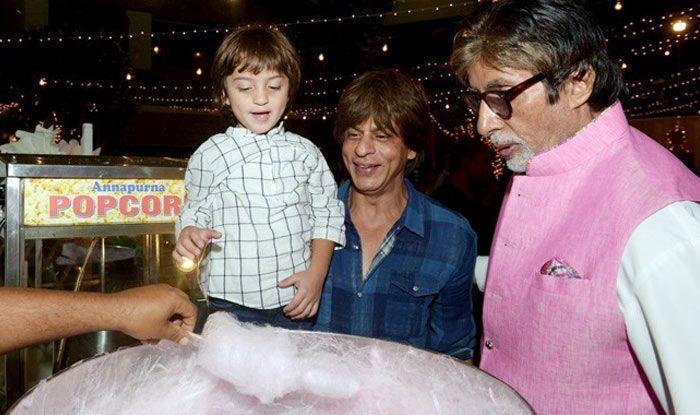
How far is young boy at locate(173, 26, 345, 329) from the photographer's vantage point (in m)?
2.08

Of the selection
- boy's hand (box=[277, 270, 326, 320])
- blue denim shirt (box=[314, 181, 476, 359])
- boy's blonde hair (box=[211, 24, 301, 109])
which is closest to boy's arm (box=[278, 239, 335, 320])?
boy's hand (box=[277, 270, 326, 320])

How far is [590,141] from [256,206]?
1.29 meters

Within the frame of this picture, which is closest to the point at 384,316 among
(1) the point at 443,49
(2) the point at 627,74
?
(1) the point at 443,49

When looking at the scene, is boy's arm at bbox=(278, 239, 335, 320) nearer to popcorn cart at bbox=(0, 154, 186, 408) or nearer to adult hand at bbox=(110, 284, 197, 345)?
adult hand at bbox=(110, 284, 197, 345)

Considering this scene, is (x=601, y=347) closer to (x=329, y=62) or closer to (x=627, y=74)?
(x=329, y=62)

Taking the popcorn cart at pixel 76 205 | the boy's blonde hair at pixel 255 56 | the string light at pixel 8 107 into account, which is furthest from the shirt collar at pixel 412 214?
the string light at pixel 8 107

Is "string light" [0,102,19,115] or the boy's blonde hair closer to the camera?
the boy's blonde hair

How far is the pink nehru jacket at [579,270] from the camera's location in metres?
1.13

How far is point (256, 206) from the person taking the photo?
2.11m

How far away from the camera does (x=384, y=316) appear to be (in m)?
2.12

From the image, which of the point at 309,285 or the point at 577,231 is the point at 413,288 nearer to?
the point at 309,285

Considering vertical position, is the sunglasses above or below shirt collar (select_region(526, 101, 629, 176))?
above

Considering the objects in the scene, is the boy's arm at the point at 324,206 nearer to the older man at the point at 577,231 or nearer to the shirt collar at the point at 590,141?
the older man at the point at 577,231

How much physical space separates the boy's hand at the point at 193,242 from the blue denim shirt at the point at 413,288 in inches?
27.1
